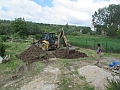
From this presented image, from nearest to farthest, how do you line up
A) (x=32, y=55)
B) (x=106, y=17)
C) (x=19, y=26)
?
1. (x=32, y=55)
2. (x=19, y=26)
3. (x=106, y=17)

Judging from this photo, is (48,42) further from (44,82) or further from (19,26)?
(19,26)

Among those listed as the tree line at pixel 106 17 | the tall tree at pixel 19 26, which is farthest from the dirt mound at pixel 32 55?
the tree line at pixel 106 17

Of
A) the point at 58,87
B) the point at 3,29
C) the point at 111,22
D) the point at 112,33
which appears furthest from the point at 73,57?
the point at 111,22

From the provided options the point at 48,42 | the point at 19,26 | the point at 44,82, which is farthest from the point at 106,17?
the point at 44,82

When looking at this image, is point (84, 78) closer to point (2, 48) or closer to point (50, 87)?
point (50, 87)

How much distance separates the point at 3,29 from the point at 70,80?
155 ft

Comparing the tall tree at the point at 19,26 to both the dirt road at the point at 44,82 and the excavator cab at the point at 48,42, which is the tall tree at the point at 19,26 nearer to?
the excavator cab at the point at 48,42

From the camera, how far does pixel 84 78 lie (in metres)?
8.39

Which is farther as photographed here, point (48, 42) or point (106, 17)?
point (106, 17)

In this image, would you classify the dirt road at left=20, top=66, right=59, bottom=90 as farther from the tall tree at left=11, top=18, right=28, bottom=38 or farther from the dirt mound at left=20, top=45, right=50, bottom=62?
the tall tree at left=11, top=18, right=28, bottom=38

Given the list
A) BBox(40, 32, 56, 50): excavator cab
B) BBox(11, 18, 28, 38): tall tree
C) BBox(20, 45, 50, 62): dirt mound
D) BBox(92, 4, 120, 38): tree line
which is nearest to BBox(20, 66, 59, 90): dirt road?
BBox(20, 45, 50, 62): dirt mound

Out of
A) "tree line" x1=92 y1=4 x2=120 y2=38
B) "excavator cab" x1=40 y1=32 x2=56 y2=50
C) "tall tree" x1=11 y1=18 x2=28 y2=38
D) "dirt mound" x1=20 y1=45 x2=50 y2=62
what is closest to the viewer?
"dirt mound" x1=20 y1=45 x2=50 y2=62

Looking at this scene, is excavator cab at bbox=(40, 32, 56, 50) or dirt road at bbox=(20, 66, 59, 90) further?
excavator cab at bbox=(40, 32, 56, 50)

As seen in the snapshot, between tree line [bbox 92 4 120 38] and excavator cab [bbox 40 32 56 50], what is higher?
tree line [bbox 92 4 120 38]
